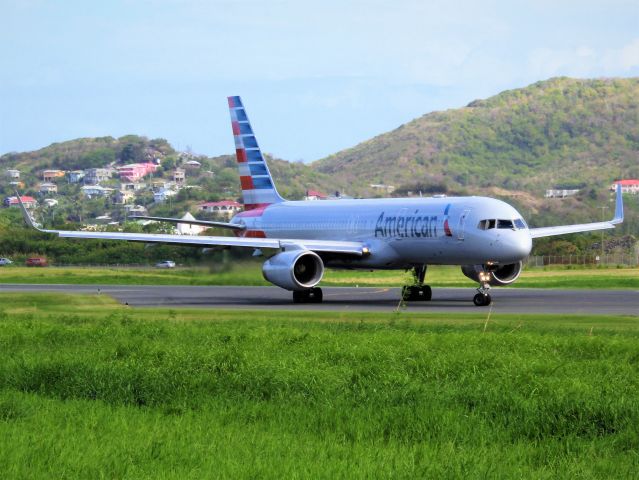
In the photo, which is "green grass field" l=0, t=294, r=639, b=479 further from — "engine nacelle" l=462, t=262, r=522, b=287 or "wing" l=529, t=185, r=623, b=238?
"wing" l=529, t=185, r=623, b=238

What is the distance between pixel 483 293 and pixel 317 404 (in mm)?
24428

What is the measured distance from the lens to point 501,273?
143ft

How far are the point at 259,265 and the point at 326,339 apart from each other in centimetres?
2762

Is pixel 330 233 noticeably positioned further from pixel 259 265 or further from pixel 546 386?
pixel 546 386

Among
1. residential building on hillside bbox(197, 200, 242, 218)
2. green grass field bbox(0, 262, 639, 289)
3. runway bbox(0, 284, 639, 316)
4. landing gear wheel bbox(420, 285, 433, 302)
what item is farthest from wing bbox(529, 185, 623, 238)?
residential building on hillside bbox(197, 200, 242, 218)

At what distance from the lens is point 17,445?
40.8ft

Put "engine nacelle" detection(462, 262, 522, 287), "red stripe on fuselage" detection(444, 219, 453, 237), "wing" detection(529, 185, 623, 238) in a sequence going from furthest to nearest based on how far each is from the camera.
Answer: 1. "wing" detection(529, 185, 623, 238)
2. "engine nacelle" detection(462, 262, 522, 287)
3. "red stripe on fuselage" detection(444, 219, 453, 237)

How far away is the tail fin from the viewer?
2085 inches

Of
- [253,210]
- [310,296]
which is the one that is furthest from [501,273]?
[253,210]

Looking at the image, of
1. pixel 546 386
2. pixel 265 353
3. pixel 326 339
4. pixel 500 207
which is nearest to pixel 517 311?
pixel 500 207

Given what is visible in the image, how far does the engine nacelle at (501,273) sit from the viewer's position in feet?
139

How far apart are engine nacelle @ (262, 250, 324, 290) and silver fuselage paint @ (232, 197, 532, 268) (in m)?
2.03

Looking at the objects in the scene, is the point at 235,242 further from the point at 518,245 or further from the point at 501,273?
the point at 518,245

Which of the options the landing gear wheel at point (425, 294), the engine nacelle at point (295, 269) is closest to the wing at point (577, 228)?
the landing gear wheel at point (425, 294)
